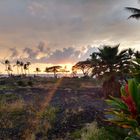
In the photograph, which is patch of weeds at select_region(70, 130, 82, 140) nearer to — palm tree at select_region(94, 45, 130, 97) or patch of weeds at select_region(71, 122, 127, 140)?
patch of weeds at select_region(71, 122, 127, 140)

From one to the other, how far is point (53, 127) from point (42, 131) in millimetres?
1242

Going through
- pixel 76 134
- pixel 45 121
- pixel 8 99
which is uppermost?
pixel 8 99

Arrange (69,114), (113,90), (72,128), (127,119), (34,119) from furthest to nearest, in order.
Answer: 1. (113,90)
2. (69,114)
3. (34,119)
4. (72,128)
5. (127,119)

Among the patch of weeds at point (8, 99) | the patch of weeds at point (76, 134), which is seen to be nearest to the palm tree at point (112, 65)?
the patch of weeds at point (8, 99)

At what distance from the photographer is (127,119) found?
236 inches

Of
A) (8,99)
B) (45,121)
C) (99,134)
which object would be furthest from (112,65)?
(99,134)

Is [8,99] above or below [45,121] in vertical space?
above

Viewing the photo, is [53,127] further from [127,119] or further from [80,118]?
[127,119]

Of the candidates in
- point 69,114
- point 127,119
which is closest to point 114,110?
point 127,119

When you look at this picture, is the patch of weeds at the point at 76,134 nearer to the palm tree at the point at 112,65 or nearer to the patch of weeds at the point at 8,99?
the patch of weeds at the point at 8,99

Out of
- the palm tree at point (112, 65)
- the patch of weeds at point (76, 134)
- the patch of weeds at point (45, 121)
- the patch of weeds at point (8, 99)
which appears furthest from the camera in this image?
the palm tree at point (112, 65)

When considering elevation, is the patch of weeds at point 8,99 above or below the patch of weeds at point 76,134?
above

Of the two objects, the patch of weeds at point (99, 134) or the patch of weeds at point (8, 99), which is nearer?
the patch of weeds at point (99, 134)

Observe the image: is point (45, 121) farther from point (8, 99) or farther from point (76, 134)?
point (8, 99)
